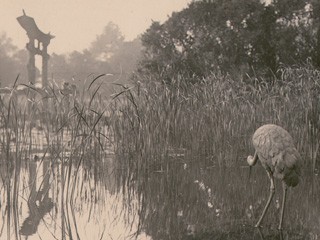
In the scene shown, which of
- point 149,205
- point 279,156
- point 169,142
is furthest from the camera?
point 169,142

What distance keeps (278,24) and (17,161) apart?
31.9ft

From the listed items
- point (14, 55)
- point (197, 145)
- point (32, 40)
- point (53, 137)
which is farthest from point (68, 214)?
point (14, 55)

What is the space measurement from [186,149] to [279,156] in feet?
10.3

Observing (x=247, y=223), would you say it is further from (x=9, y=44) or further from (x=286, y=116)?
(x=9, y=44)

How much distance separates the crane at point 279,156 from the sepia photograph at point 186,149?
0.01 m

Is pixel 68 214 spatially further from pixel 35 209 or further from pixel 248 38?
pixel 248 38

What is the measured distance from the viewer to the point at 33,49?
13.4 metres

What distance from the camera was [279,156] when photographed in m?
3.47

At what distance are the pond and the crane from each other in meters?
0.33

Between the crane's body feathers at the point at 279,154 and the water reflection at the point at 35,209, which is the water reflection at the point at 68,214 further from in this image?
the crane's body feathers at the point at 279,154

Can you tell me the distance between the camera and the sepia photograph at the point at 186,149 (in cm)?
348

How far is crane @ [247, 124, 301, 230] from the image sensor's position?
3.40 m

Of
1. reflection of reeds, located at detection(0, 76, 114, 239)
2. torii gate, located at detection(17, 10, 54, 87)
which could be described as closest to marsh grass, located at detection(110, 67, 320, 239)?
reflection of reeds, located at detection(0, 76, 114, 239)

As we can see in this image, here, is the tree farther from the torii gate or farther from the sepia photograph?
the sepia photograph
